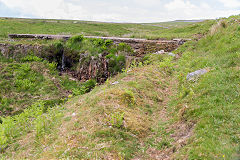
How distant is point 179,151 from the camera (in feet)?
15.3

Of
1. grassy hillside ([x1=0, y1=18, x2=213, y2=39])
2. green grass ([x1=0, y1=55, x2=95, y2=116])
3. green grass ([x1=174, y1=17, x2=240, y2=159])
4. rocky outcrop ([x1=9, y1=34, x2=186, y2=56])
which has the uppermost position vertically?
grassy hillside ([x1=0, y1=18, x2=213, y2=39])

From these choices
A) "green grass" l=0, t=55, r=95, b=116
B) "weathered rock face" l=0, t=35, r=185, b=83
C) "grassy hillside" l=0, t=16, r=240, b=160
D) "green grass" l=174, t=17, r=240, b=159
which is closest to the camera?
"green grass" l=174, t=17, r=240, b=159

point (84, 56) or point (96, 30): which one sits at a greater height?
point (96, 30)

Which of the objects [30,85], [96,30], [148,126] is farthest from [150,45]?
[96,30]

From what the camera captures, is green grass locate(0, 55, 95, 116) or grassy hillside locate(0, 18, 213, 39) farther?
grassy hillside locate(0, 18, 213, 39)

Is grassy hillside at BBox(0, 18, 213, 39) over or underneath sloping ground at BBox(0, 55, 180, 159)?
over

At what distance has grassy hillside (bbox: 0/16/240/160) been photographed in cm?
474

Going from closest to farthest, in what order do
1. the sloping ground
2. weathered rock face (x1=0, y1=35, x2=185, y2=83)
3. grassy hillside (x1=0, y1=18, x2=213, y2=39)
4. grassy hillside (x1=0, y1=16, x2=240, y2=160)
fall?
grassy hillside (x1=0, y1=16, x2=240, y2=160) → the sloping ground → weathered rock face (x1=0, y1=35, x2=185, y2=83) → grassy hillside (x1=0, y1=18, x2=213, y2=39)

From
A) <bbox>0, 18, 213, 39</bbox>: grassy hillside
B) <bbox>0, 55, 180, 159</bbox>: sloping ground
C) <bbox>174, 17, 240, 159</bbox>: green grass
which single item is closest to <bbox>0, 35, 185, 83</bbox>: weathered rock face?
<bbox>0, 18, 213, 39</bbox>: grassy hillside

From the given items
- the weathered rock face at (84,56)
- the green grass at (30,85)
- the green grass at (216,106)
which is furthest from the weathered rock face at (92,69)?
the green grass at (216,106)

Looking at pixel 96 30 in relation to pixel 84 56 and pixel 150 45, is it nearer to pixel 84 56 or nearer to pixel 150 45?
pixel 84 56

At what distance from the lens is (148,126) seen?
6406 mm

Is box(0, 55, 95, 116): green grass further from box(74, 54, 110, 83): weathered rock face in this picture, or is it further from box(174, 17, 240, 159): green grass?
box(174, 17, 240, 159): green grass

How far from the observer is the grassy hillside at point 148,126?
15.6 feet
